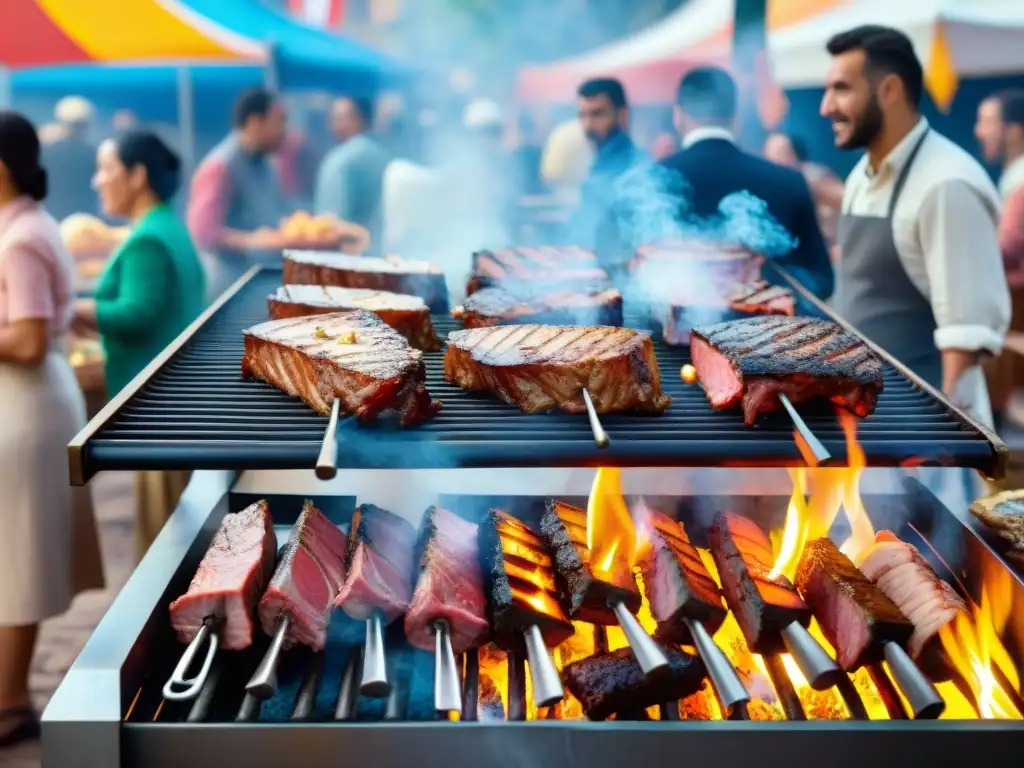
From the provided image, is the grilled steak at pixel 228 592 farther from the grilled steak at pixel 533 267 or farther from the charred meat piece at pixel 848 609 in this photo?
the charred meat piece at pixel 848 609

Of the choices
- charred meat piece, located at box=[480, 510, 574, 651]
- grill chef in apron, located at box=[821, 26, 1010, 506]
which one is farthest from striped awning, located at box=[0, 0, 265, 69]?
charred meat piece, located at box=[480, 510, 574, 651]

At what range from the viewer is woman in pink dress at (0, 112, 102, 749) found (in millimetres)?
4219

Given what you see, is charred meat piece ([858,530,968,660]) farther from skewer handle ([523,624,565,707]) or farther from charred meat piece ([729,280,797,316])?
skewer handle ([523,624,565,707])

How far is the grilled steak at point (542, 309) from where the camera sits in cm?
325

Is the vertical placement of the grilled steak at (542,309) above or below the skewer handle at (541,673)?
above

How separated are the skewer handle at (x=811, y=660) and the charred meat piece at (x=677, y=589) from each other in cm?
22

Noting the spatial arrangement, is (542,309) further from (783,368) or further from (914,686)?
(914,686)

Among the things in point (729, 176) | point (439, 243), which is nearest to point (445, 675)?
point (729, 176)

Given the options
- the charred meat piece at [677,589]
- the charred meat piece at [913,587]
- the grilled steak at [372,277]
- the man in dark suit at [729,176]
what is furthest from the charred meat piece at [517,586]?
the man in dark suit at [729,176]

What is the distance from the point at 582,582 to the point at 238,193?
5963 mm

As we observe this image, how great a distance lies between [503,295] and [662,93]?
31.3 ft

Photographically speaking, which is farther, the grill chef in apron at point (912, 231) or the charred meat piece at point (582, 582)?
the grill chef in apron at point (912, 231)

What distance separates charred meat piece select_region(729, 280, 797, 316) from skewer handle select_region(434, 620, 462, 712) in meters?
1.66

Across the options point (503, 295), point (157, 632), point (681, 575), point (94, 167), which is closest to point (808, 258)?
point (503, 295)
